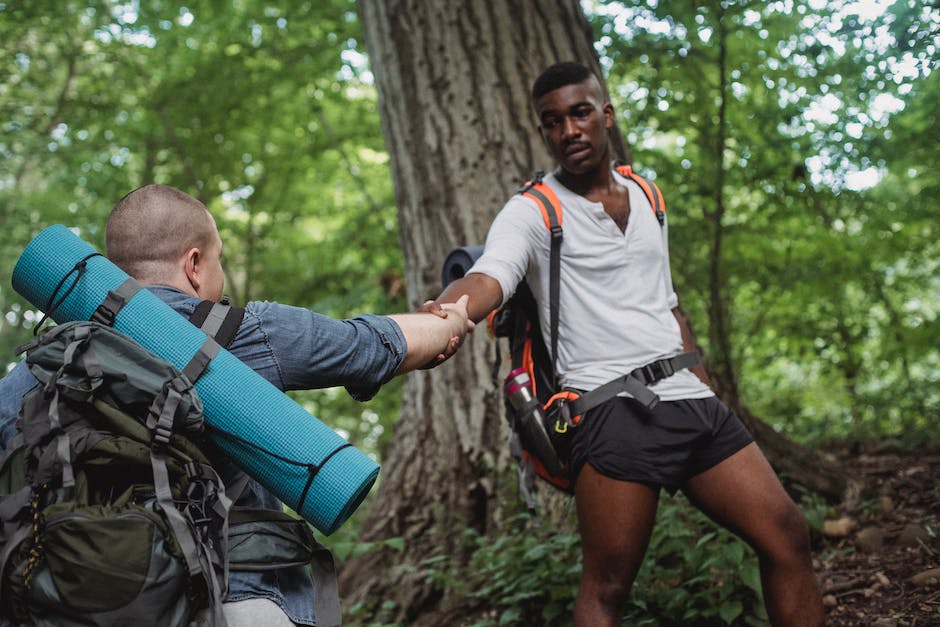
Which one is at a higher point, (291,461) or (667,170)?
(667,170)

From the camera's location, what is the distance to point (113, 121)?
9.83 meters

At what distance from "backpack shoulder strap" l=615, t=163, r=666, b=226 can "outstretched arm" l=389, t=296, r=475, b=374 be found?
0.99 metres

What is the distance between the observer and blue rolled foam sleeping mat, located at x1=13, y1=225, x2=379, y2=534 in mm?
2023

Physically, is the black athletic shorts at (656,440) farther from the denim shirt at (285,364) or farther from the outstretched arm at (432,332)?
the denim shirt at (285,364)

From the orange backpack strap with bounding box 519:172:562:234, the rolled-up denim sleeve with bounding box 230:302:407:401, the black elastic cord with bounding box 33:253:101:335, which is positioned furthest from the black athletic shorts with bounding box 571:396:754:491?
the black elastic cord with bounding box 33:253:101:335

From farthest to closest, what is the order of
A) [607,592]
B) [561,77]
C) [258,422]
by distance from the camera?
[561,77]
[607,592]
[258,422]

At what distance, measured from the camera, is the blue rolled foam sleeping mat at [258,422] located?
6.64 feet

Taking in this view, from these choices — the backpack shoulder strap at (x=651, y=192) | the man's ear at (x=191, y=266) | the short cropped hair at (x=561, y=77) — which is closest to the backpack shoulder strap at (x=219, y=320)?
the man's ear at (x=191, y=266)

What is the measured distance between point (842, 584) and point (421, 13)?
14.3 ft

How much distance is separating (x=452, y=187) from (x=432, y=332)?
2.91 m

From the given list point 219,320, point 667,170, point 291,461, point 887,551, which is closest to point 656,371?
point 291,461

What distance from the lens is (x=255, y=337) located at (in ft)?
7.09

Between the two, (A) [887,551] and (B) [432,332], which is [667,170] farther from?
(B) [432,332]

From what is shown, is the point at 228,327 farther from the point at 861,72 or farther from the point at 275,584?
the point at 861,72
